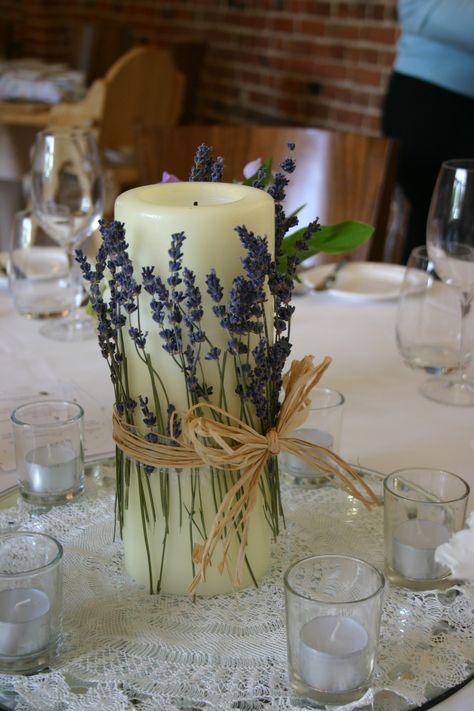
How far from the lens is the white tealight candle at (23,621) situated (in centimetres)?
55

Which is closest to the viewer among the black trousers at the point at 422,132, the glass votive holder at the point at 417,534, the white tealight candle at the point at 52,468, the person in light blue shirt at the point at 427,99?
the glass votive holder at the point at 417,534

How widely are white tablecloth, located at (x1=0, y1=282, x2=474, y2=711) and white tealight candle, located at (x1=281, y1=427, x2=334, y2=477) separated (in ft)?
0.14

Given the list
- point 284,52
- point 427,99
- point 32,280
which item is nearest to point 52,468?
point 32,280

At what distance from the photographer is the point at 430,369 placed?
1.07m

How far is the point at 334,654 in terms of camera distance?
0.52m

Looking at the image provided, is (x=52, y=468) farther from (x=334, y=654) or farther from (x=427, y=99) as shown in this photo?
(x=427, y=99)

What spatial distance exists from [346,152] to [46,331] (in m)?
0.88

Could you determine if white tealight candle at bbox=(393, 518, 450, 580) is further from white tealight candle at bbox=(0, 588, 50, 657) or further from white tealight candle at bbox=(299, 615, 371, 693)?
white tealight candle at bbox=(0, 588, 50, 657)

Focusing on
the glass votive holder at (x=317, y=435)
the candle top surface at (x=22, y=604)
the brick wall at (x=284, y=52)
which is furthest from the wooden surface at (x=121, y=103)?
the candle top surface at (x=22, y=604)

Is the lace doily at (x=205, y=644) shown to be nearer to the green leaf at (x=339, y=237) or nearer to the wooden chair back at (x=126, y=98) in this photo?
the green leaf at (x=339, y=237)

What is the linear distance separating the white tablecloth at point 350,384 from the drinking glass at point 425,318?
3 centimetres

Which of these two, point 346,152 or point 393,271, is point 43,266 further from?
point 346,152

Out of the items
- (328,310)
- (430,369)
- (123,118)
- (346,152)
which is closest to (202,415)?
(430,369)

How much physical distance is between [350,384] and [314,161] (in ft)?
3.09
